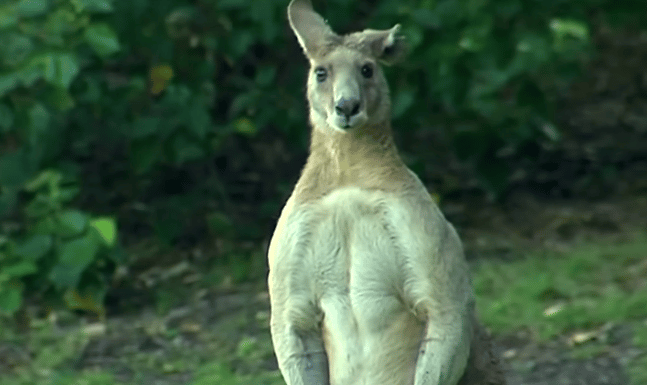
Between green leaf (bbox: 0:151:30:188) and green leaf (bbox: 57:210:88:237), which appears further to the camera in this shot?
green leaf (bbox: 0:151:30:188)

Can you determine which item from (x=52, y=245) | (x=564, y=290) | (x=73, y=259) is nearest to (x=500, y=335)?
(x=564, y=290)

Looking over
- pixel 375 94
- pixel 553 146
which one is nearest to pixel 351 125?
pixel 375 94

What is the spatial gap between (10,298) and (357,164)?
3620mm

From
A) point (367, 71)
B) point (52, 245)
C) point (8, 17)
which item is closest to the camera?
point (367, 71)

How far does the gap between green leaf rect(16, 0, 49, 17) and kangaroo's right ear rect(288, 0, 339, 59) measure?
2.85 metres

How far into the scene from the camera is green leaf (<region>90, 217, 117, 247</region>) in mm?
7020

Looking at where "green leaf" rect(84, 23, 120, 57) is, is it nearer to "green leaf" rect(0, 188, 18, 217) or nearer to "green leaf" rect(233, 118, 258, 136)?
"green leaf" rect(0, 188, 18, 217)

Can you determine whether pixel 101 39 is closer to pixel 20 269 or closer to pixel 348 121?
pixel 20 269

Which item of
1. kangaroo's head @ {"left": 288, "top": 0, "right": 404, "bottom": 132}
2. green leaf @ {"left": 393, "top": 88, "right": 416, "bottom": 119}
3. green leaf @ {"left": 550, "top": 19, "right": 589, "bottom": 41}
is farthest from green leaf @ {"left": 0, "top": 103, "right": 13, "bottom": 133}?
kangaroo's head @ {"left": 288, "top": 0, "right": 404, "bottom": 132}

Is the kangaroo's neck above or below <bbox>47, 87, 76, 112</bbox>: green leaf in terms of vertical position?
below

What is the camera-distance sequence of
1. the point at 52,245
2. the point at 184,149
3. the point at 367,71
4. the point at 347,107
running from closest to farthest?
the point at 347,107
the point at 367,71
the point at 52,245
the point at 184,149

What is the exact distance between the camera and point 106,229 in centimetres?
705

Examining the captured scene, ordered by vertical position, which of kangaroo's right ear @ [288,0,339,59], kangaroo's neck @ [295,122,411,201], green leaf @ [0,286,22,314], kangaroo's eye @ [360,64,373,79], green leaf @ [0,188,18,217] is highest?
kangaroo's right ear @ [288,0,339,59]

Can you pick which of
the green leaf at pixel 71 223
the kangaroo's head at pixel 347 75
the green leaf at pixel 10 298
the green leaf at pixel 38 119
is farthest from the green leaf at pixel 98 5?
the kangaroo's head at pixel 347 75
